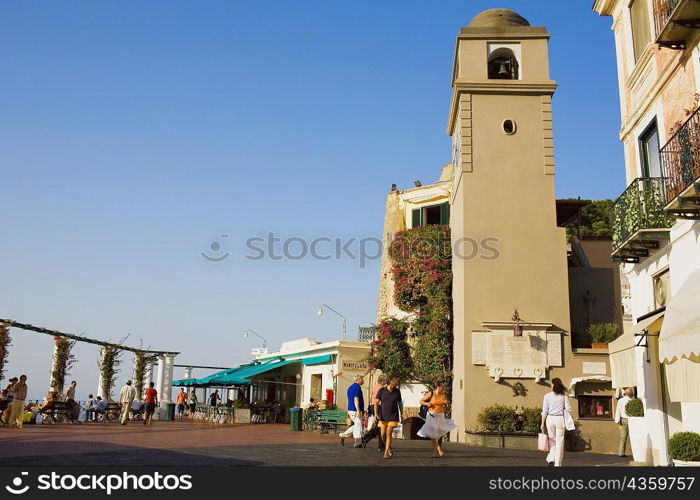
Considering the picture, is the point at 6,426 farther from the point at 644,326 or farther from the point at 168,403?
the point at 644,326

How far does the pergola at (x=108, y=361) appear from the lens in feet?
80.8

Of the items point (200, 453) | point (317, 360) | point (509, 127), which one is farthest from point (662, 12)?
point (317, 360)

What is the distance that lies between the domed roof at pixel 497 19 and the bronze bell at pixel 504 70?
4.59ft

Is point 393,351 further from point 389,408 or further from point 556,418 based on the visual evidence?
point 556,418

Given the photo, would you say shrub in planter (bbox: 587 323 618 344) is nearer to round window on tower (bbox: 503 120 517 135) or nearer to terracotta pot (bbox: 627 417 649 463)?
round window on tower (bbox: 503 120 517 135)

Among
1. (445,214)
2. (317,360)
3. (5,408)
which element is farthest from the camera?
(317,360)

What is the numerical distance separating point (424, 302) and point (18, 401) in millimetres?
14332

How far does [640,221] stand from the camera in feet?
45.9

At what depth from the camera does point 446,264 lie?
26.4 metres

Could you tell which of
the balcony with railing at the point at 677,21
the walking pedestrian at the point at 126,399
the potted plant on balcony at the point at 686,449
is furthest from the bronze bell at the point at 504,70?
the walking pedestrian at the point at 126,399

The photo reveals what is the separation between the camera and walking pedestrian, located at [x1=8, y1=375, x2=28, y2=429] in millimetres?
20500

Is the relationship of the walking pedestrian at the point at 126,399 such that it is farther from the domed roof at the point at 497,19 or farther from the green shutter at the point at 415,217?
the domed roof at the point at 497,19

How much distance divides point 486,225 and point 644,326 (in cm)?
945

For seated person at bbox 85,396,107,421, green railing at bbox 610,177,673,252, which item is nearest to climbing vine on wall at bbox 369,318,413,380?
seated person at bbox 85,396,107,421
